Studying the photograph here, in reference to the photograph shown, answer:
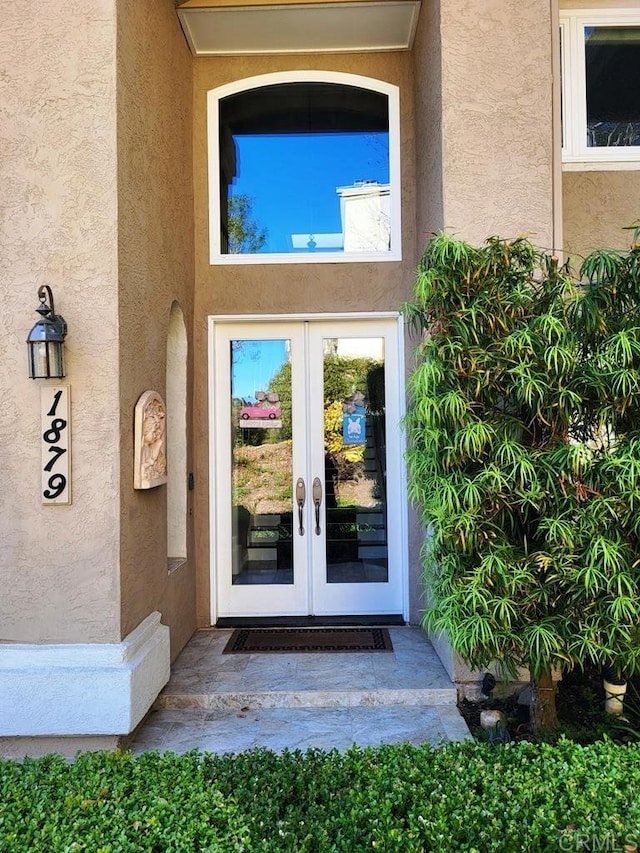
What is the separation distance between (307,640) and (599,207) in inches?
175

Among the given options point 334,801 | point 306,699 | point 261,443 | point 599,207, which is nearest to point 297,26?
point 599,207

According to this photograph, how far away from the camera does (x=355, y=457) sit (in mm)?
5336

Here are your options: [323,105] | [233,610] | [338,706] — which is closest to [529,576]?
[338,706]

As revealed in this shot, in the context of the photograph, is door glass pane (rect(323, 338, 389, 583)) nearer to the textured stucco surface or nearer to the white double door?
the white double door

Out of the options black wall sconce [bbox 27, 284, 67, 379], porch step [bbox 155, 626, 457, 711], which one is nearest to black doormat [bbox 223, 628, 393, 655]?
porch step [bbox 155, 626, 457, 711]

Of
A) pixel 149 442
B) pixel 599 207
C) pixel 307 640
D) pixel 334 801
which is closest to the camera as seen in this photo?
pixel 334 801

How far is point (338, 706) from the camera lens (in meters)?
3.96

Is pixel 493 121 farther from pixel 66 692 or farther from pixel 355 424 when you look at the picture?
pixel 66 692

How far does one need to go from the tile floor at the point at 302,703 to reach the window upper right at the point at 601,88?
435 centimetres

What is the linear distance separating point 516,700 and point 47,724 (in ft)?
9.97

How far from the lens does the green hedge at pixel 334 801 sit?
211cm

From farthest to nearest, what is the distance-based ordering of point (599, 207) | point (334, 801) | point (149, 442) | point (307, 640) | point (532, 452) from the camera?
point (307, 640) < point (599, 207) < point (149, 442) < point (532, 452) < point (334, 801)

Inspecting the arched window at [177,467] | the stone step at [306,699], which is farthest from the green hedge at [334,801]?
the arched window at [177,467]

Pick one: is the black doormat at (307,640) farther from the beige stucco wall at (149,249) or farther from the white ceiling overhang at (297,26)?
the white ceiling overhang at (297,26)
